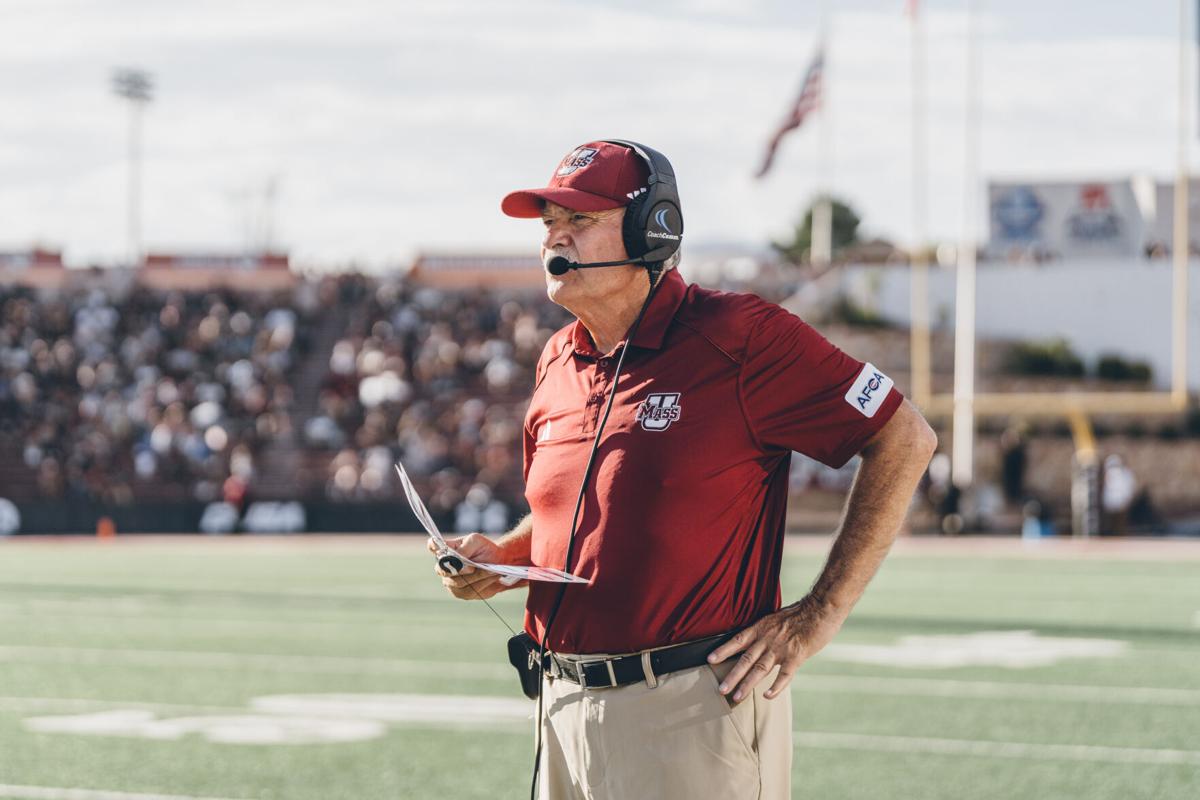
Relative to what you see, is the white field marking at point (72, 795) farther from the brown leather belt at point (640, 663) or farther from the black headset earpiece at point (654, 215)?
the black headset earpiece at point (654, 215)

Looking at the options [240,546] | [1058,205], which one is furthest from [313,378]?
[1058,205]

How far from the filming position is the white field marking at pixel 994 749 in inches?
300

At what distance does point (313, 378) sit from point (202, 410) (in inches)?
126

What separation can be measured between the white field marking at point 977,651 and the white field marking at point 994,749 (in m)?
2.57

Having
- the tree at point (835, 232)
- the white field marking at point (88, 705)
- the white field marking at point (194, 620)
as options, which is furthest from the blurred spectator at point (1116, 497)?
the tree at point (835, 232)

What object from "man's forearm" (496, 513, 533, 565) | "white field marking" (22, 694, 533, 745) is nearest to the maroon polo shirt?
"man's forearm" (496, 513, 533, 565)

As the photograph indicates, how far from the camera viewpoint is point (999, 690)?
9.67m

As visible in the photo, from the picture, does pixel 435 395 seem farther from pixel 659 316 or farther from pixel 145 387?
pixel 659 316

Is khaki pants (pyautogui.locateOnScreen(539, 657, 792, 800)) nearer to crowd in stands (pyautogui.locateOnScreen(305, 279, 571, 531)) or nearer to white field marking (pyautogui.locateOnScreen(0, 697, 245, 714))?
white field marking (pyautogui.locateOnScreen(0, 697, 245, 714))

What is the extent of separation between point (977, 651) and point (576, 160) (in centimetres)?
842

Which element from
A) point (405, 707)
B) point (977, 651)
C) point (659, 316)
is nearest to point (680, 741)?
point (659, 316)

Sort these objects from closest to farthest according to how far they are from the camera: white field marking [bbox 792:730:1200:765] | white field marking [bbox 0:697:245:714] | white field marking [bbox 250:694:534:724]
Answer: white field marking [bbox 792:730:1200:765] → white field marking [bbox 250:694:534:724] → white field marking [bbox 0:697:245:714]

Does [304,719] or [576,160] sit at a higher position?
[576,160]

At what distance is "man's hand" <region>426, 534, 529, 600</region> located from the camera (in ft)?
12.3
